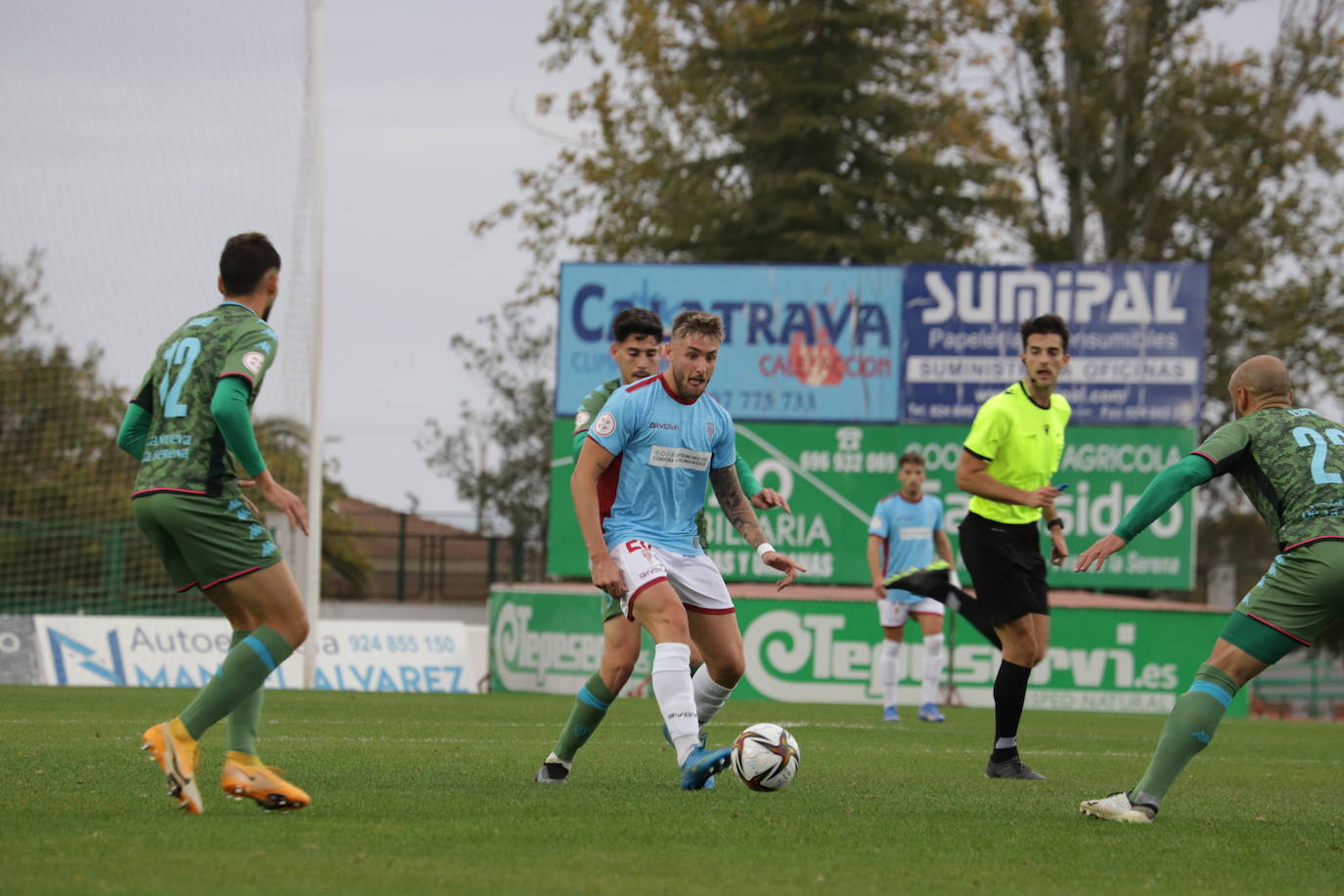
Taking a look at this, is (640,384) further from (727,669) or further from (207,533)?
(207,533)

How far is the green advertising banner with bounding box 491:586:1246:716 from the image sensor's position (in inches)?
750

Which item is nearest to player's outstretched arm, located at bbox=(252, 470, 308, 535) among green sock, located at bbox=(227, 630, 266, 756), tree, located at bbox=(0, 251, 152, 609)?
green sock, located at bbox=(227, 630, 266, 756)

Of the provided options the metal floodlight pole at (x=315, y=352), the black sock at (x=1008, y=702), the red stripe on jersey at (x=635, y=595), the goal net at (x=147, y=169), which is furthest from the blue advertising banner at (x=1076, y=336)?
the red stripe on jersey at (x=635, y=595)

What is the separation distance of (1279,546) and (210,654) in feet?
50.2

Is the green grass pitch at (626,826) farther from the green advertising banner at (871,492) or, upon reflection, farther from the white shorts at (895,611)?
the green advertising banner at (871,492)

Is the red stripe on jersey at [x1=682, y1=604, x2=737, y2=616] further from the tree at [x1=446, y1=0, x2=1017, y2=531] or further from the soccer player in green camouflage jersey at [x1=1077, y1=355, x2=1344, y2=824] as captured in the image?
the tree at [x1=446, y1=0, x2=1017, y2=531]

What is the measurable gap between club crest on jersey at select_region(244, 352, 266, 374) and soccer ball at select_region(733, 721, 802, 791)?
2.53m

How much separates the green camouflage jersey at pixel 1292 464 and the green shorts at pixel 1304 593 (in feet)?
0.21

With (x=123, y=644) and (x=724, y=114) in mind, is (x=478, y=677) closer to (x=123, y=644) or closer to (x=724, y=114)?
(x=123, y=644)

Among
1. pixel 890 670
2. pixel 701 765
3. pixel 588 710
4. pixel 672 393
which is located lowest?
pixel 890 670

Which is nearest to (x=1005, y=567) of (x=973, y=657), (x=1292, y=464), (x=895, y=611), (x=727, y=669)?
(x=727, y=669)

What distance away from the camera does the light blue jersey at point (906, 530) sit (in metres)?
15.7

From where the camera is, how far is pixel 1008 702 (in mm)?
8617

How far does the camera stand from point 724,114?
33469mm
